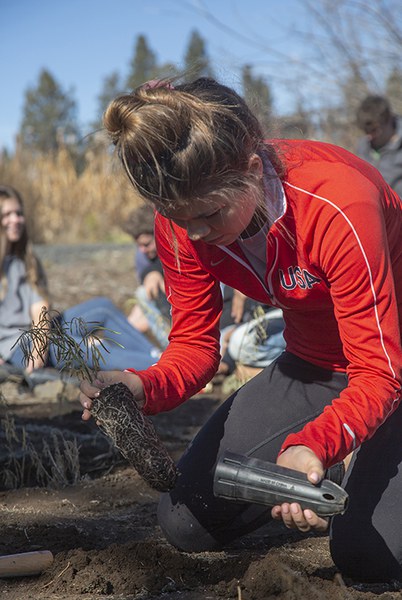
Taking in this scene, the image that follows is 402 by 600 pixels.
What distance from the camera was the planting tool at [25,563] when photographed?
88.1 inches

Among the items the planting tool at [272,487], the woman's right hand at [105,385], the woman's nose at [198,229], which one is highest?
the woman's nose at [198,229]

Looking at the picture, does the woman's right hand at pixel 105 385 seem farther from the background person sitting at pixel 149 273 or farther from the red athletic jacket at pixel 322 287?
the background person sitting at pixel 149 273

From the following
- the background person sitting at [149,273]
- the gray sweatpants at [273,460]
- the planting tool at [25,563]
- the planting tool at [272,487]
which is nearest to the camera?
the planting tool at [272,487]

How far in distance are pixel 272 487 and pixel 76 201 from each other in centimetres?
1091

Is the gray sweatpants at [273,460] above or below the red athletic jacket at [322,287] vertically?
below

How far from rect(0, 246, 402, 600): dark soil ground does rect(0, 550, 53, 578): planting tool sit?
3cm

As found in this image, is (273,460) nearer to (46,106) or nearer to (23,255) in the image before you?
(23,255)

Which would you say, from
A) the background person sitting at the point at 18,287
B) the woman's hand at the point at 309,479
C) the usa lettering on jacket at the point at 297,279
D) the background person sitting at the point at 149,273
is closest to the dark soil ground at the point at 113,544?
the woman's hand at the point at 309,479

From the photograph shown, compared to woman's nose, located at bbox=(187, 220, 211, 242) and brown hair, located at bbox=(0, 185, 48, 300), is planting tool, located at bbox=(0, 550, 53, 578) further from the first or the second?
brown hair, located at bbox=(0, 185, 48, 300)

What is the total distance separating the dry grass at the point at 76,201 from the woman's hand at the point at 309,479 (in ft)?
33.4

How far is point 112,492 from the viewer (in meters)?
3.21

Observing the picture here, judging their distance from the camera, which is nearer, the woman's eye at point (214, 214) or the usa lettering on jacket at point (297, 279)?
the woman's eye at point (214, 214)

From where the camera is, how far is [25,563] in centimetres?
226

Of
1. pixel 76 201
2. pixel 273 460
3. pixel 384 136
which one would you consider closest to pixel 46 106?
pixel 76 201
